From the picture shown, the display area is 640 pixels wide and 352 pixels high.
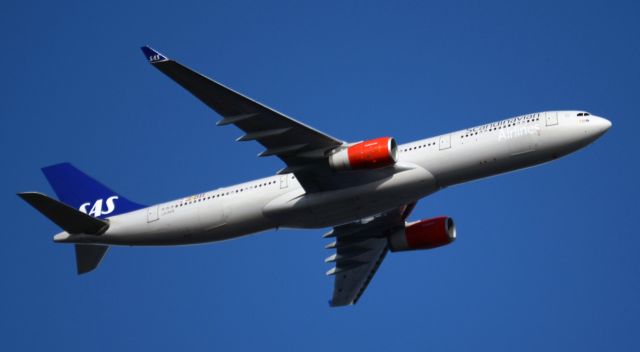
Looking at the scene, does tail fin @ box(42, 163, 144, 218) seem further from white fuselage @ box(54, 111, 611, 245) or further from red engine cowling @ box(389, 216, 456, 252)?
red engine cowling @ box(389, 216, 456, 252)

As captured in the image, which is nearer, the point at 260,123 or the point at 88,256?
the point at 260,123

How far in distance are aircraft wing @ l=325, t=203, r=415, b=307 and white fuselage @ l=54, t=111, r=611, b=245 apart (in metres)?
8.05

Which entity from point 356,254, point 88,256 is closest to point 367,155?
point 356,254

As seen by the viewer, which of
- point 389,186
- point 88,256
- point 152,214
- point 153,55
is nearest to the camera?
point 153,55

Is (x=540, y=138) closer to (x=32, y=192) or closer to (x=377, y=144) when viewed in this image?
(x=377, y=144)

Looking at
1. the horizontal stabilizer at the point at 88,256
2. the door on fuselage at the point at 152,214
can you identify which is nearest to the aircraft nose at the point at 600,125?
the door on fuselage at the point at 152,214

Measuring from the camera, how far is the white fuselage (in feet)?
140

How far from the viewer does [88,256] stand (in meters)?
50.4

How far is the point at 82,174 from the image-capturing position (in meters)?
53.1

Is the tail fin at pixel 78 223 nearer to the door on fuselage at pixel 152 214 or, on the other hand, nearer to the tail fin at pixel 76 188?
the door on fuselage at pixel 152 214

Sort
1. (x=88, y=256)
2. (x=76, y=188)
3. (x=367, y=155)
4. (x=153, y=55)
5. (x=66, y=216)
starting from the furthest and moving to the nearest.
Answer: (x=76, y=188) → (x=88, y=256) → (x=66, y=216) → (x=367, y=155) → (x=153, y=55)

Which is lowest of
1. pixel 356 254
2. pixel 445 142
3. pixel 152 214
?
pixel 356 254

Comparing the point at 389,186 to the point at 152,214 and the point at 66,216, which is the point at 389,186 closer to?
the point at 152,214

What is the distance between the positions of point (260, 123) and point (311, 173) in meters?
3.81
